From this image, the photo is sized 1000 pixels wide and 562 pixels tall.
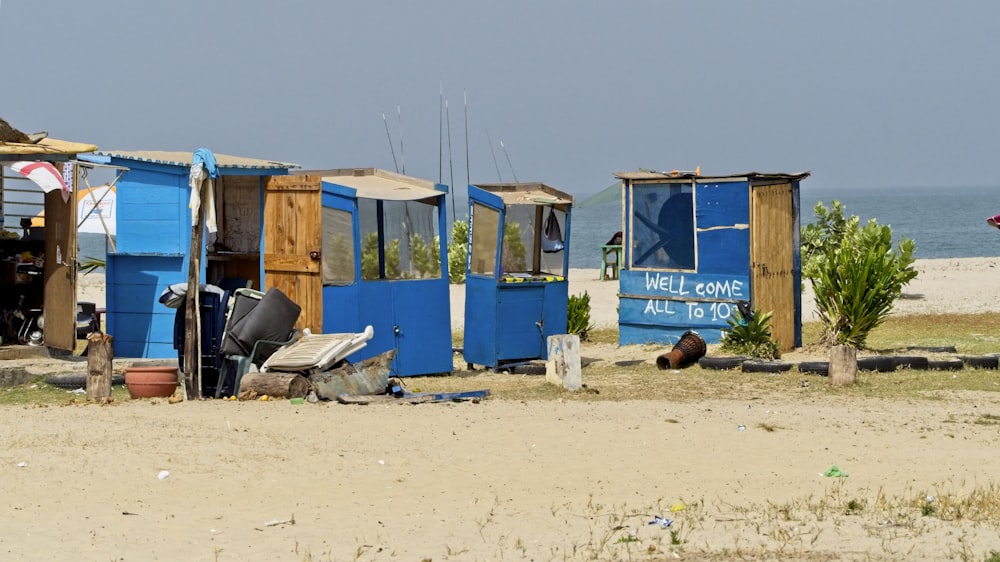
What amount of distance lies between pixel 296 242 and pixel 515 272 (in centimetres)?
351

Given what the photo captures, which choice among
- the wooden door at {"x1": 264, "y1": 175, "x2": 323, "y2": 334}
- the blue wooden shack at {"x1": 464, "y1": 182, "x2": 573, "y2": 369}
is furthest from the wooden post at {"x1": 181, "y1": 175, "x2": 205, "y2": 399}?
the blue wooden shack at {"x1": 464, "y1": 182, "x2": 573, "y2": 369}

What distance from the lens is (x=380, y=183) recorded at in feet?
49.4

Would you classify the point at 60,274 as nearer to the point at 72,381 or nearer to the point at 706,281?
the point at 72,381

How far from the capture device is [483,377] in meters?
15.3

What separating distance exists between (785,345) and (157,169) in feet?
26.1

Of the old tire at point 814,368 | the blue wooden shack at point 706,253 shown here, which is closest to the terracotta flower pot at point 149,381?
the old tire at point 814,368

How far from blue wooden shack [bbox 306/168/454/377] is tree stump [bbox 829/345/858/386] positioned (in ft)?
13.8

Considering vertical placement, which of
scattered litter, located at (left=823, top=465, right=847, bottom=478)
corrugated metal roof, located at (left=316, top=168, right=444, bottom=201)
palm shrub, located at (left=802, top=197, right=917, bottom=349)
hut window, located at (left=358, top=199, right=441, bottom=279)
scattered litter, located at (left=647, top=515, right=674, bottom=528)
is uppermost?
corrugated metal roof, located at (left=316, top=168, right=444, bottom=201)

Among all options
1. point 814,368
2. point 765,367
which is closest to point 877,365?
point 814,368

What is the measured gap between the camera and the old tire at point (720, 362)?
599 inches

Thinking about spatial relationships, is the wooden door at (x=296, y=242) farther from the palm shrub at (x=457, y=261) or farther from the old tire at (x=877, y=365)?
the palm shrub at (x=457, y=261)

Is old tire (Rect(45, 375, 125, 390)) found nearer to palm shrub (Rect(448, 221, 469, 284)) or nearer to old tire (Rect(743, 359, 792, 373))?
old tire (Rect(743, 359, 792, 373))

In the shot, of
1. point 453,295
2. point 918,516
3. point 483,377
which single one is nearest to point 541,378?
point 483,377

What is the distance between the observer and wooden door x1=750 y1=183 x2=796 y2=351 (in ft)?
55.8
